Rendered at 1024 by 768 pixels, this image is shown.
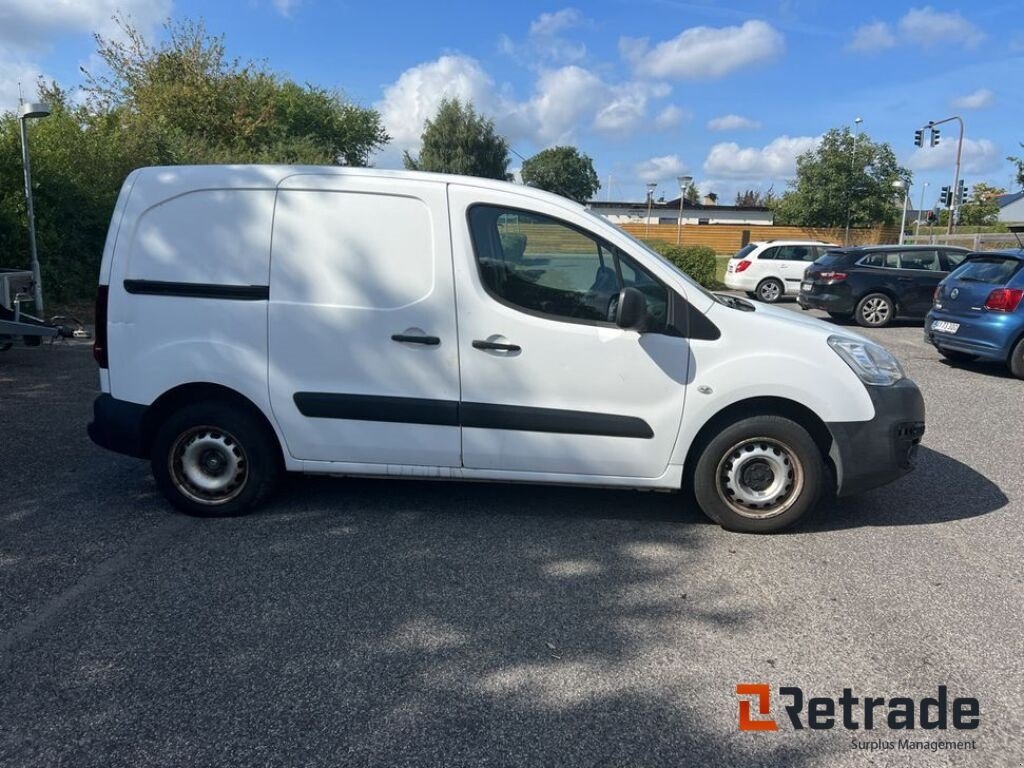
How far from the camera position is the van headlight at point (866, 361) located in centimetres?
445

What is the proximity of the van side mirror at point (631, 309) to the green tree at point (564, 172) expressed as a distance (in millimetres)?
78403

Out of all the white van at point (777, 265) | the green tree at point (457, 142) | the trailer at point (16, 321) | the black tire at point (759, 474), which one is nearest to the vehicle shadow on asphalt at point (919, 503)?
the black tire at point (759, 474)

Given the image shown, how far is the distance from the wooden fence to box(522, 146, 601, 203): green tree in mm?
32091

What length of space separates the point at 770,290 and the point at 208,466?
58.5ft

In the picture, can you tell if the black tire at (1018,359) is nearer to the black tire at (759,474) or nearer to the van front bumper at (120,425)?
the black tire at (759,474)

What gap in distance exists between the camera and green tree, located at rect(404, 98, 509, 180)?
166 feet

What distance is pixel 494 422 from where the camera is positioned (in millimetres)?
4406

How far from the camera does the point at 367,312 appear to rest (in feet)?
14.4

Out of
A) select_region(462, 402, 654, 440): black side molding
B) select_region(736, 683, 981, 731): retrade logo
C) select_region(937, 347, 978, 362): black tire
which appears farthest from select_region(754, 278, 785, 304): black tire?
select_region(736, 683, 981, 731): retrade logo

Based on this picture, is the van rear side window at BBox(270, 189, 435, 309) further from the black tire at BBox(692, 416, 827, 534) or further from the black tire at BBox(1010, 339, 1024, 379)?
the black tire at BBox(1010, 339, 1024, 379)

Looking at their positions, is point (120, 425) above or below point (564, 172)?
below

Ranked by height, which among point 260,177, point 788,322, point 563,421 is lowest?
point 563,421

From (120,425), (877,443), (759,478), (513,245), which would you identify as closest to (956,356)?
(877,443)

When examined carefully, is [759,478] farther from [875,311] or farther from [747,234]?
[747,234]
